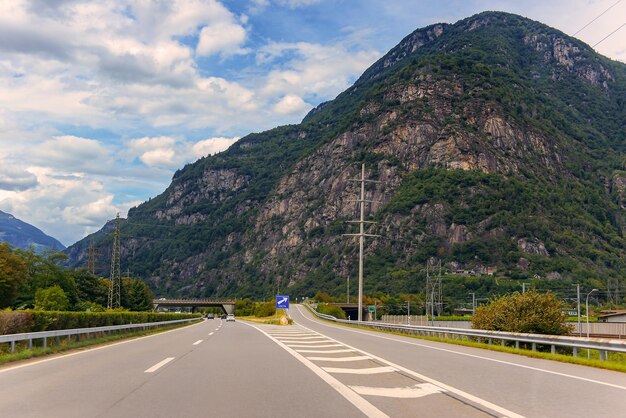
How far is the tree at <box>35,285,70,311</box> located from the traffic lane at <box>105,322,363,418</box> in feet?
245

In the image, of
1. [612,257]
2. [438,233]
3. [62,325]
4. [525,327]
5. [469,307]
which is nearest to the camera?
[62,325]

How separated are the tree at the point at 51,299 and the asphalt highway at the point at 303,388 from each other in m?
72.2

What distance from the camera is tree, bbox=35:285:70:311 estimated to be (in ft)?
266

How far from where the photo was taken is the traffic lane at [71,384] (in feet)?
26.6

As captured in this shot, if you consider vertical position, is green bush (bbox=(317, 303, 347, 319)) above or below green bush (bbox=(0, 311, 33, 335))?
below

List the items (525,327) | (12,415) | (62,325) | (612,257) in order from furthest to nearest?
1. (612,257)
2. (525,327)
3. (62,325)
4. (12,415)

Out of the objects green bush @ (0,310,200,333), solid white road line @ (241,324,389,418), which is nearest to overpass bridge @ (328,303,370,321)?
green bush @ (0,310,200,333)

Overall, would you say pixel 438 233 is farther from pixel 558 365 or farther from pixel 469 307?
pixel 558 365

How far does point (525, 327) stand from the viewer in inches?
971

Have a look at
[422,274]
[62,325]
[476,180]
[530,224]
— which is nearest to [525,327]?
[62,325]

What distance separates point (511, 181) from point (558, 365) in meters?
172

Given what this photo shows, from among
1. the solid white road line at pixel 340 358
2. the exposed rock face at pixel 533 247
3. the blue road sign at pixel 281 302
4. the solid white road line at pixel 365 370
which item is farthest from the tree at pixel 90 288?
the exposed rock face at pixel 533 247

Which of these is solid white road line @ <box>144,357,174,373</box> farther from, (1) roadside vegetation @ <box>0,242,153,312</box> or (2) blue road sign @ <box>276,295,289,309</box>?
(1) roadside vegetation @ <box>0,242,153,312</box>

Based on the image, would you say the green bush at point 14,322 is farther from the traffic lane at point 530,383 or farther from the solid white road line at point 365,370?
the traffic lane at point 530,383
